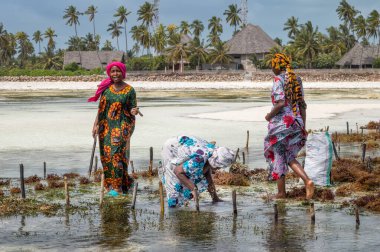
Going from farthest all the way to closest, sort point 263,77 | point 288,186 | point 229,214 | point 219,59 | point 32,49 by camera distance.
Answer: point 32,49
point 219,59
point 263,77
point 288,186
point 229,214

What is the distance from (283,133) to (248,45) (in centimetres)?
10411

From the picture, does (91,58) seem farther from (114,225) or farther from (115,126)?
(114,225)

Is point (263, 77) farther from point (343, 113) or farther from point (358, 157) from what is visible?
point (358, 157)

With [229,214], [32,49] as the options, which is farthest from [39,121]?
[32,49]

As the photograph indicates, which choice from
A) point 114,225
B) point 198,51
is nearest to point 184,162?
point 114,225

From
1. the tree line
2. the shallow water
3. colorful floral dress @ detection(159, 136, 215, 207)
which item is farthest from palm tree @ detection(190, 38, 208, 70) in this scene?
colorful floral dress @ detection(159, 136, 215, 207)

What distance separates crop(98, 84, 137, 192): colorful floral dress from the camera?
11.3 meters

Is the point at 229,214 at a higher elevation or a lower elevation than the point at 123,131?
lower

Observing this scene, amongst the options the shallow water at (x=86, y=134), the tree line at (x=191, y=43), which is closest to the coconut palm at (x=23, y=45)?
the tree line at (x=191, y=43)

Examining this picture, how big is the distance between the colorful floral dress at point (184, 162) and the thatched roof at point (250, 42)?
338 ft

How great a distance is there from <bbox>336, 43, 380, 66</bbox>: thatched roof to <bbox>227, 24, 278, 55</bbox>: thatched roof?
43.3 feet

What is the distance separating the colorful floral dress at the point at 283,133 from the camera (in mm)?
10523

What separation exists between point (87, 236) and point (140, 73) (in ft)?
301

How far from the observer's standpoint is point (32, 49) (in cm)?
15388
